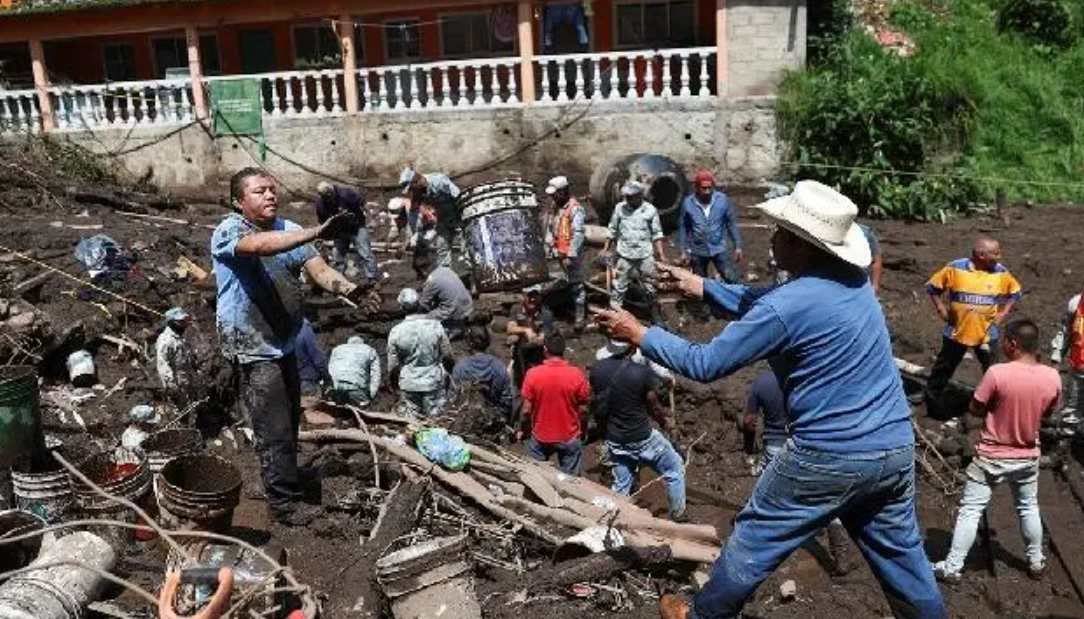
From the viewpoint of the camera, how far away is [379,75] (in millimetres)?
17969

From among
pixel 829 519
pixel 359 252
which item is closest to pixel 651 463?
pixel 829 519

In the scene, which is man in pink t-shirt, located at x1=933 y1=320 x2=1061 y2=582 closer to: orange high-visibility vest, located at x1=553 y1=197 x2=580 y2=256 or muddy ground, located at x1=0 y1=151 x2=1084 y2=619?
muddy ground, located at x1=0 y1=151 x2=1084 y2=619

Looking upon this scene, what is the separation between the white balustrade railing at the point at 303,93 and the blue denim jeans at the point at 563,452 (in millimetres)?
11533

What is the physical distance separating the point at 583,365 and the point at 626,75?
957cm

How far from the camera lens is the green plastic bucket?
5660 mm

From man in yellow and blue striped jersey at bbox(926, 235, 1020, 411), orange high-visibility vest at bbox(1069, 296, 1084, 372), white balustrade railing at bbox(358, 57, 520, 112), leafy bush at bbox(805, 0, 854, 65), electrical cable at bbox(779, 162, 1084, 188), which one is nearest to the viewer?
orange high-visibility vest at bbox(1069, 296, 1084, 372)

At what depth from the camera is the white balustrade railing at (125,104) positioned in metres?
18.2

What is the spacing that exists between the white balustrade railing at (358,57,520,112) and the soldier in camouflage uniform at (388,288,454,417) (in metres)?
9.12

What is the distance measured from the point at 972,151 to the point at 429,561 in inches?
571

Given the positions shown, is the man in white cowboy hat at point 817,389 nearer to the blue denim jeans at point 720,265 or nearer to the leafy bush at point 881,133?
the blue denim jeans at point 720,265

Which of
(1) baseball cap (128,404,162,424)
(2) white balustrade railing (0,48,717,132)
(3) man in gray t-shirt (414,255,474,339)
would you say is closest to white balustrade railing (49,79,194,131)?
(2) white balustrade railing (0,48,717,132)

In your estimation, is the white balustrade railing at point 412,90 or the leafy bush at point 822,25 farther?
the leafy bush at point 822,25

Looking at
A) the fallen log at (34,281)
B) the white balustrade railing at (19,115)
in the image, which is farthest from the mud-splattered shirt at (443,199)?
the white balustrade railing at (19,115)

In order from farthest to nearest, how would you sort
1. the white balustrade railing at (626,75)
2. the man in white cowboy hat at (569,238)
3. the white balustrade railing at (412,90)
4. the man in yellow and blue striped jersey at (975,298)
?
the white balustrade railing at (412,90)
the white balustrade railing at (626,75)
the man in white cowboy hat at (569,238)
the man in yellow and blue striped jersey at (975,298)
